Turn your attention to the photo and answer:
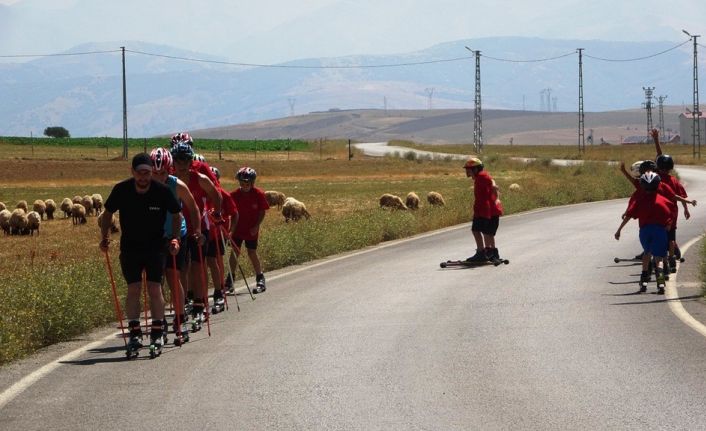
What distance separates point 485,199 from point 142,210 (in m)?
9.46

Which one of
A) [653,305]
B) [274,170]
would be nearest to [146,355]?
[653,305]

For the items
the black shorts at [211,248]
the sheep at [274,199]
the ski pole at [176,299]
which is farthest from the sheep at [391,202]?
the ski pole at [176,299]

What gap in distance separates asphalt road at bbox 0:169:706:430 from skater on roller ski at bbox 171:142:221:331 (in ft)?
1.45

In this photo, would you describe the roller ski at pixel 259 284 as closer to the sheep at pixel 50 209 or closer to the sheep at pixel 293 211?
the sheep at pixel 293 211

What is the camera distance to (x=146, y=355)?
436 inches

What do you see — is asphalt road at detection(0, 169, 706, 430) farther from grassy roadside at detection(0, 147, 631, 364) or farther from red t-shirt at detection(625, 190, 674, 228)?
grassy roadside at detection(0, 147, 631, 364)

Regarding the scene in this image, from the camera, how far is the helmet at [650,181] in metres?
15.0

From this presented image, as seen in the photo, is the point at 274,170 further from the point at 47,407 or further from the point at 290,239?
the point at 47,407

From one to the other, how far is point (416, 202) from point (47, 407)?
3105 centimetres

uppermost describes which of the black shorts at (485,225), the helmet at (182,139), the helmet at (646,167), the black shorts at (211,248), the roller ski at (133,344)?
the helmet at (182,139)

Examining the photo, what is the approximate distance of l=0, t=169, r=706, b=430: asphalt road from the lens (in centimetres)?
813

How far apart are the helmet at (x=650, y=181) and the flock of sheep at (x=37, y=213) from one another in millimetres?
20289

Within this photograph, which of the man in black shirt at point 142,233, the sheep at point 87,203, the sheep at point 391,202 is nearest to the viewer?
the man in black shirt at point 142,233

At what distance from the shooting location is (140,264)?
36.3 ft
